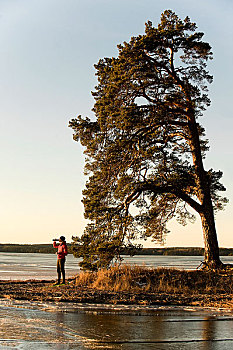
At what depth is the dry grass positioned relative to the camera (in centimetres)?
2016

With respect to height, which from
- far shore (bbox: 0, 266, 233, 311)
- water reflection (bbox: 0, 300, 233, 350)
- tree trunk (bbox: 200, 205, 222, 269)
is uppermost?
tree trunk (bbox: 200, 205, 222, 269)

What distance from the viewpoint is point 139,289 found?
19797 millimetres

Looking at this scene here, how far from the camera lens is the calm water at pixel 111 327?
Result: 8641 mm

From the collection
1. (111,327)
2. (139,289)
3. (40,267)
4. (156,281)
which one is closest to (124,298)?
(139,289)

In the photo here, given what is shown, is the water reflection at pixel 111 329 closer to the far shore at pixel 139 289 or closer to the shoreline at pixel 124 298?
the shoreline at pixel 124 298

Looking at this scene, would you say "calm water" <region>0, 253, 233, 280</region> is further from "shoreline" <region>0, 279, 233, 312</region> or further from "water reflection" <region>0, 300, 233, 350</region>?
"water reflection" <region>0, 300, 233, 350</region>

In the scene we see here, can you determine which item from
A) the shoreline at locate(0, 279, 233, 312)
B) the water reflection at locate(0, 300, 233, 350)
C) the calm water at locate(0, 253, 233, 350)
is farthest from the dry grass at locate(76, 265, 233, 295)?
the water reflection at locate(0, 300, 233, 350)

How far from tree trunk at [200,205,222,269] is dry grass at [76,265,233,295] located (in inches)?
49.5

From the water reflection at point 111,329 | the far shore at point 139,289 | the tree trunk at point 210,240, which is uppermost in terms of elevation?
the tree trunk at point 210,240

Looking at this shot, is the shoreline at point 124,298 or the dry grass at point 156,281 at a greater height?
the dry grass at point 156,281

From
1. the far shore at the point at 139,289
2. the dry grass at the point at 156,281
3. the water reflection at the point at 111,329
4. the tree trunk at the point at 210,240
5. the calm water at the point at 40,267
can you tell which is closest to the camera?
the water reflection at the point at 111,329

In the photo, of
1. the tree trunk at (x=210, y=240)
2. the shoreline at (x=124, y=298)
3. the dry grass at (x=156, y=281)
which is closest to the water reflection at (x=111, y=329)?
the shoreline at (x=124, y=298)

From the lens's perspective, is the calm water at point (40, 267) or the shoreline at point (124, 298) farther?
the calm water at point (40, 267)

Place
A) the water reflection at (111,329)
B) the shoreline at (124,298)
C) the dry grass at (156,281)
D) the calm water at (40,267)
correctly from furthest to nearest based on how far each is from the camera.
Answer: the calm water at (40,267) < the dry grass at (156,281) < the shoreline at (124,298) < the water reflection at (111,329)
